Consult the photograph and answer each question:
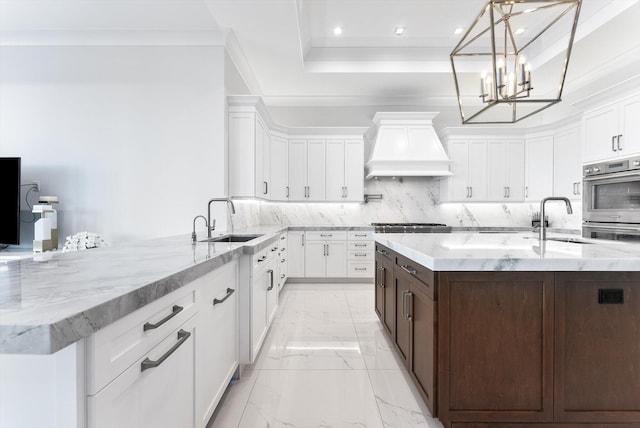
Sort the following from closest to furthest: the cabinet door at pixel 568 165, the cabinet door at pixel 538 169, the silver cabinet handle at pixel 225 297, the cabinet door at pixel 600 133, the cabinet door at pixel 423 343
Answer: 1. the cabinet door at pixel 423 343
2. the silver cabinet handle at pixel 225 297
3. the cabinet door at pixel 600 133
4. the cabinet door at pixel 568 165
5. the cabinet door at pixel 538 169

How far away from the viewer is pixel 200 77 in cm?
371

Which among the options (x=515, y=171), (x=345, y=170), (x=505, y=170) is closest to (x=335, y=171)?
(x=345, y=170)

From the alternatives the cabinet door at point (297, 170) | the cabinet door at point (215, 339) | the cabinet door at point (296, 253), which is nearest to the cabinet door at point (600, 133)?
the cabinet door at point (297, 170)

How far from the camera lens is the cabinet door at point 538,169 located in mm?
5195

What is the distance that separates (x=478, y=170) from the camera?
549 cm

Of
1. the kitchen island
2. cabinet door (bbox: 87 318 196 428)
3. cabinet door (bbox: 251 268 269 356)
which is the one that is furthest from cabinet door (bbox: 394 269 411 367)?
cabinet door (bbox: 87 318 196 428)

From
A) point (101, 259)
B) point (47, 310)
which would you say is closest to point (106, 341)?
point (47, 310)

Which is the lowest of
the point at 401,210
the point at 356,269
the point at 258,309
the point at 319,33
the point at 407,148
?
the point at 356,269

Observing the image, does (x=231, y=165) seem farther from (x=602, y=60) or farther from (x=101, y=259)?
(x=602, y=60)

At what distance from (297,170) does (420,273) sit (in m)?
3.91

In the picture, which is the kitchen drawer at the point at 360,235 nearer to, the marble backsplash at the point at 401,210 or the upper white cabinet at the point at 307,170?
the marble backsplash at the point at 401,210

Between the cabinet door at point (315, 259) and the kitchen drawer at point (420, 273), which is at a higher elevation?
the kitchen drawer at point (420, 273)

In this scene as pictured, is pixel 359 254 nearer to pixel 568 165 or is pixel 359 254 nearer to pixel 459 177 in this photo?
pixel 459 177

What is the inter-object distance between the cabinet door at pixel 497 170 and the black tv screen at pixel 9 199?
622 centimetres
